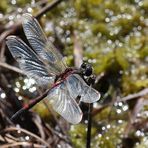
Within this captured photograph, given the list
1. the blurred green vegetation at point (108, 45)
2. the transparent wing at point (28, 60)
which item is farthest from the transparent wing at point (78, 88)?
the blurred green vegetation at point (108, 45)

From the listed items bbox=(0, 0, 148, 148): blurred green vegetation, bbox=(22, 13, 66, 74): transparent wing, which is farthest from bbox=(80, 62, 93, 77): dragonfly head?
bbox=(0, 0, 148, 148): blurred green vegetation

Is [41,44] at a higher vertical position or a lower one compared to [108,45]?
higher

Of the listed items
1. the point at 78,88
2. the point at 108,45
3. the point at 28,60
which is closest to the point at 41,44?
the point at 28,60

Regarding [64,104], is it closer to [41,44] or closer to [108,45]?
[41,44]

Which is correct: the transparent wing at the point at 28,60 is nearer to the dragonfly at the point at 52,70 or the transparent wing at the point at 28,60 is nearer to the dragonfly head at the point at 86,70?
the dragonfly at the point at 52,70

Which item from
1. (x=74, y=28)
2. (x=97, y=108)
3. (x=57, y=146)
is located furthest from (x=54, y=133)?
(x=74, y=28)
